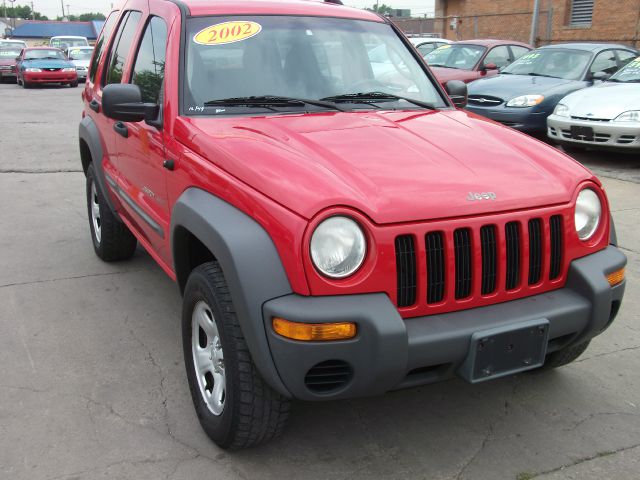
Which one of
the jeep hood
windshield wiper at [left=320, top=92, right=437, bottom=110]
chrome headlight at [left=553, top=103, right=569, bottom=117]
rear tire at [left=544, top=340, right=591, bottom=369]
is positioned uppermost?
windshield wiper at [left=320, top=92, right=437, bottom=110]

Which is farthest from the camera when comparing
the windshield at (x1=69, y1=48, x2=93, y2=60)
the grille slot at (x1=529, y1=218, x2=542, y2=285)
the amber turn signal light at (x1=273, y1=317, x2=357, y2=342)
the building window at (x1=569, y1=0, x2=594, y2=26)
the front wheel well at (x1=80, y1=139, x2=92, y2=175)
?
the windshield at (x1=69, y1=48, x2=93, y2=60)

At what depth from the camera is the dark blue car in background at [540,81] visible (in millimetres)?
9734

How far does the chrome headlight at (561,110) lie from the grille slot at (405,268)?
740 centimetres

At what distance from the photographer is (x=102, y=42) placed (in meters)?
5.04

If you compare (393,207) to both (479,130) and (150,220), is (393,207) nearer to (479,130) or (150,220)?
(479,130)

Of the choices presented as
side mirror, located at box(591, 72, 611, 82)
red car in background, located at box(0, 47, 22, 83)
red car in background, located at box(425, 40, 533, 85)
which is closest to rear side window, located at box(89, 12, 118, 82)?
side mirror, located at box(591, 72, 611, 82)

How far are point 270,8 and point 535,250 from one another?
2.08m

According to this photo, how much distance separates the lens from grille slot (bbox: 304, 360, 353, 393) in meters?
2.34

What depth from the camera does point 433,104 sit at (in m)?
3.82

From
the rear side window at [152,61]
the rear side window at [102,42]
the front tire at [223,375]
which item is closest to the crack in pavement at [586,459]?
the front tire at [223,375]

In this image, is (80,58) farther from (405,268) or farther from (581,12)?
(405,268)

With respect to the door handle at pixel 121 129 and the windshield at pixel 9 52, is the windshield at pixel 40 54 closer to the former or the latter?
the windshield at pixel 9 52

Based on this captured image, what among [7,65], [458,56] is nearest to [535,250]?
[458,56]

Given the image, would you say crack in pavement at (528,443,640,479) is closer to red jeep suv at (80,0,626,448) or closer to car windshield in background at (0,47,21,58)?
red jeep suv at (80,0,626,448)
